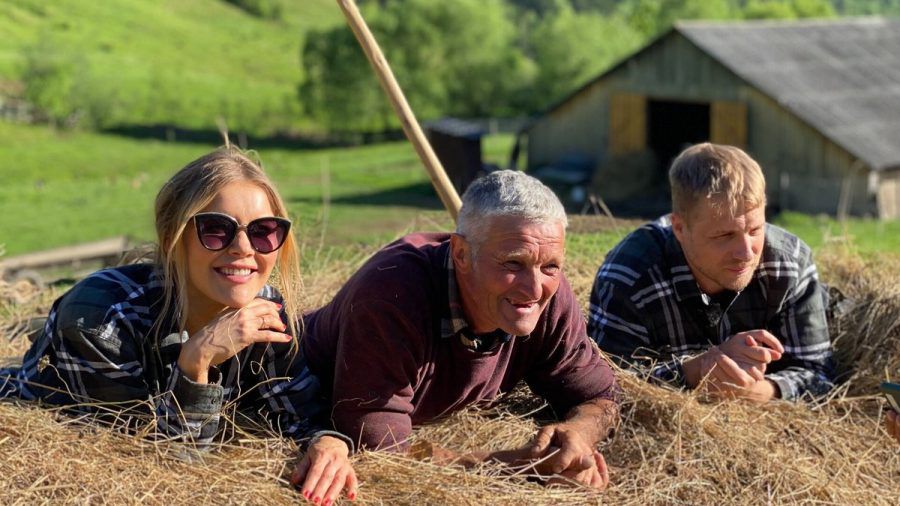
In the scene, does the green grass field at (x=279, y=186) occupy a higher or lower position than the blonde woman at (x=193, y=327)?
lower

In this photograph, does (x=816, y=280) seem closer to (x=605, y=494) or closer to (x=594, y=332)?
(x=594, y=332)

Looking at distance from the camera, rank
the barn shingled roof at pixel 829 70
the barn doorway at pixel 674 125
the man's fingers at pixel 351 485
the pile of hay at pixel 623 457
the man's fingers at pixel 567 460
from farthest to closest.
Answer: the barn doorway at pixel 674 125
the barn shingled roof at pixel 829 70
the man's fingers at pixel 567 460
the man's fingers at pixel 351 485
the pile of hay at pixel 623 457

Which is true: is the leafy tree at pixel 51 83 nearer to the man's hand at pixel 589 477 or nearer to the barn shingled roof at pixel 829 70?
the barn shingled roof at pixel 829 70

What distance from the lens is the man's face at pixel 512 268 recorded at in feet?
12.3

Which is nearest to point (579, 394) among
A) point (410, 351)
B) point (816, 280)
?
point (410, 351)

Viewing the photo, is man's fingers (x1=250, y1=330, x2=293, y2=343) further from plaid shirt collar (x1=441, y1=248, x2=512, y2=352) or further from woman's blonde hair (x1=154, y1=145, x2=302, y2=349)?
plaid shirt collar (x1=441, y1=248, x2=512, y2=352)

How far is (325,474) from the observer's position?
3584 millimetres

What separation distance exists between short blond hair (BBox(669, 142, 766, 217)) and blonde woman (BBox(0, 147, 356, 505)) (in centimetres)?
169

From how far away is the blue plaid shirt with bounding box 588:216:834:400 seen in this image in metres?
4.91

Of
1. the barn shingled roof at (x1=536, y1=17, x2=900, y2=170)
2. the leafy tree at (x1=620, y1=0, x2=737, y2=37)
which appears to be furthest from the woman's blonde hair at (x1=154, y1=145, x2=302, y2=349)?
the leafy tree at (x1=620, y1=0, x2=737, y2=37)

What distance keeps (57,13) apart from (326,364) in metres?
75.3

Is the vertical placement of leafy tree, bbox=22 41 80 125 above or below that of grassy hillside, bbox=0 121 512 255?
above

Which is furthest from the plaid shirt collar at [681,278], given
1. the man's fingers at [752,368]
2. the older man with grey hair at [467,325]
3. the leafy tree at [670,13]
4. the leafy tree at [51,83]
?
the leafy tree at [670,13]

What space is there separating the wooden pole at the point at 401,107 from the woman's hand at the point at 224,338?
1.91 metres
